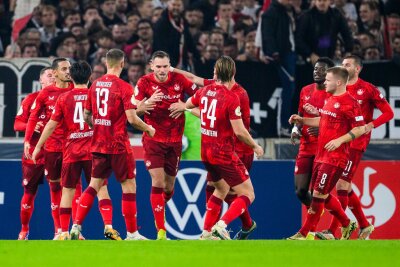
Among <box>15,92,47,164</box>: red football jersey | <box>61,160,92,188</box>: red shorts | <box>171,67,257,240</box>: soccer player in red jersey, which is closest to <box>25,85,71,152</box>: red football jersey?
<box>15,92,47,164</box>: red football jersey

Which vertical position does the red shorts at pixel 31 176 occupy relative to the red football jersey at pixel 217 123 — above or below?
below

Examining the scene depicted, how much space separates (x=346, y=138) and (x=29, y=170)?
4.49 meters

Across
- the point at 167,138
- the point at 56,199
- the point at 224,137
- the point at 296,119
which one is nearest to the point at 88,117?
the point at 167,138

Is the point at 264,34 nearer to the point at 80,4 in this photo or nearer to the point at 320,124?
the point at 80,4

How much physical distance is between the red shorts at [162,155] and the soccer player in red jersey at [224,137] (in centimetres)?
102

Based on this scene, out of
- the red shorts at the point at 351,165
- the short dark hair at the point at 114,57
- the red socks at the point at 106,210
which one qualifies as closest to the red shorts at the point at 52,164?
the red socks at the point at 106,210

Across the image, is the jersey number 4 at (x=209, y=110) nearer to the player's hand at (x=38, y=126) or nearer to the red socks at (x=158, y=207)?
the red socks at (x=158, y=207)

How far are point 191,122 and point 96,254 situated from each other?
7426 mm

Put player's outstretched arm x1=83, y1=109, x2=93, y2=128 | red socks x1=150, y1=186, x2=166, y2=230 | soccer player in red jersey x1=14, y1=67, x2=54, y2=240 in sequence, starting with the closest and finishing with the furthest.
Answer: player's outstretched arm x1=83, y1=109, x2=93, y2=128, red socks x1=150, y1=186, x2=166, y2=230, soccer player in red jersey x1=14, y1=67, x2=54, y2=240

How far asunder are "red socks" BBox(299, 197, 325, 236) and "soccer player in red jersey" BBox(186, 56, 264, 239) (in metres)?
1.01

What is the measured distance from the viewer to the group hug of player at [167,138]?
541 inches

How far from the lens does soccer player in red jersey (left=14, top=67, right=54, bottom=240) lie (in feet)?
51.3

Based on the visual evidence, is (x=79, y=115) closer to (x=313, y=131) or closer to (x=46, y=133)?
(x=46, y=133)

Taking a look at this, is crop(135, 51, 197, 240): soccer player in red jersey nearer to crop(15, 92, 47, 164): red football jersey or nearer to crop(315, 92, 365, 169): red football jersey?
crop(15, 92, 47, 164): red football jersey
